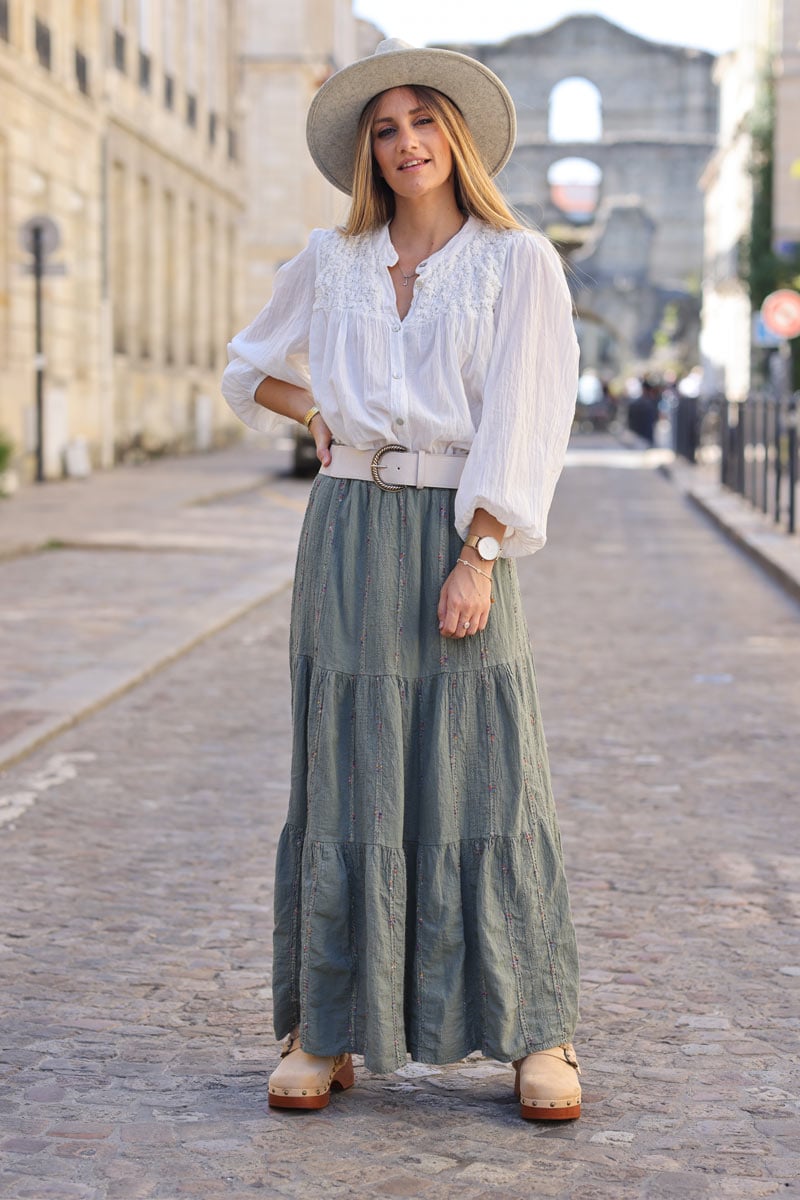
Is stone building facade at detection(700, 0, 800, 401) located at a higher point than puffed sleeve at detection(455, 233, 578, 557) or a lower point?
higher

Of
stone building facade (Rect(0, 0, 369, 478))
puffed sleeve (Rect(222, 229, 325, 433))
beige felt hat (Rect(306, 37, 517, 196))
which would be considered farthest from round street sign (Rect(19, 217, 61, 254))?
beige felt hat (Rect(306, 37, 517, 196))

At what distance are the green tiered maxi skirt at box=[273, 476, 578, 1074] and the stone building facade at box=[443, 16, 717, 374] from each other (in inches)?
2634

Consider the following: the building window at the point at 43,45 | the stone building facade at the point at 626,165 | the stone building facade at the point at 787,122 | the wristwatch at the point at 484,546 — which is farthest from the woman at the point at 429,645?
the stone building facade at the point at 626,165

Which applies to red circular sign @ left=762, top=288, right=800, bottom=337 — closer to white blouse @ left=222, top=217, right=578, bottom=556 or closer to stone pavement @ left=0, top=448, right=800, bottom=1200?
stone pavement @ left=0, top=448, right=800, bottom=1200

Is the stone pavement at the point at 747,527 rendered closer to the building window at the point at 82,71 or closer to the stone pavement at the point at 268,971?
the stone pavement at the point at 268,971

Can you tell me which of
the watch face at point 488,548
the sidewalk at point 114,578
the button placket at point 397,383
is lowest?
the sidewalk at point 114,578

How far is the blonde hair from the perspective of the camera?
3498 mm

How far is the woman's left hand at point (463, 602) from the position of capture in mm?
3398

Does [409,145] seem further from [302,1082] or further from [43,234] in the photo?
[43,234]

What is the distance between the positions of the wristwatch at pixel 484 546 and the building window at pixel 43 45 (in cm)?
2297

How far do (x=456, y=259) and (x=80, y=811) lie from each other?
10.4ft

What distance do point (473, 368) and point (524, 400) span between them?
0.36ft

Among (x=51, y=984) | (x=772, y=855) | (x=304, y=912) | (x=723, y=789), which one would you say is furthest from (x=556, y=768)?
(x=304, y=912)

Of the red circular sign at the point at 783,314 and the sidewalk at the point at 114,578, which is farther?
the red circular sign at the point at 783,314
